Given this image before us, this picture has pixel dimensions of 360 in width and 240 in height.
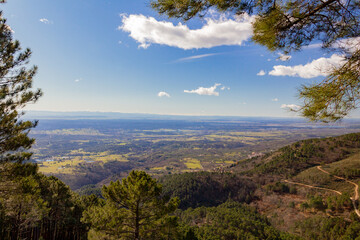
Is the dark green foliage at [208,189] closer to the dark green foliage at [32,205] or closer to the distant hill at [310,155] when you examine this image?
the distant hill at [310,155]

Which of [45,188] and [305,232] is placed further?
[305,232]

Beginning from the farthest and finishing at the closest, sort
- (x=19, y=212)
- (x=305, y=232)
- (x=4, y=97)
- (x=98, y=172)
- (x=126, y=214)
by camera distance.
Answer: (x=98, y=172) → (x=305, y=232) → (x=19, y=212) → (x=126, y=214) → (x=4, y=97)

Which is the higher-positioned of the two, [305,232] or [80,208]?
[80,208]

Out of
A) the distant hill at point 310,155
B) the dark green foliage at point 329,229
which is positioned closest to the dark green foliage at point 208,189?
the distant hill at point 310,155

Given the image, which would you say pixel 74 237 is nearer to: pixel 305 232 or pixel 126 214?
pixel 126 214

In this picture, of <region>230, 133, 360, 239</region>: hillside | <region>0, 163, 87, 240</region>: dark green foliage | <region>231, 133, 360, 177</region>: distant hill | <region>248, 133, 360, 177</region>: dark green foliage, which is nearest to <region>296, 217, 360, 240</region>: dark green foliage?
<region>230, 133, 360, 239</region>: hillside

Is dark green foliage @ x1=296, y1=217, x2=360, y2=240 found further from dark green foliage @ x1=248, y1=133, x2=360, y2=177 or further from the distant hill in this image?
dark green foliage @ x1=248, y1=133, x2=360, y2=177

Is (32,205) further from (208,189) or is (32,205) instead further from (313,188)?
(313,188)

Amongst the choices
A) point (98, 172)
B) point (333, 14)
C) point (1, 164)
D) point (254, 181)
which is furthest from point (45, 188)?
point (98, 172)
